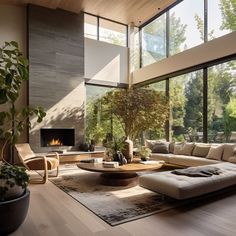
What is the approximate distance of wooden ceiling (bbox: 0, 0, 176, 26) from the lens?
700cm

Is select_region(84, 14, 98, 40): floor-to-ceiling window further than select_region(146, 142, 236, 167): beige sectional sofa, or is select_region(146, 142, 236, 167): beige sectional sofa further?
select_region(84, 14, 98, 40): floor-to-ceiling window

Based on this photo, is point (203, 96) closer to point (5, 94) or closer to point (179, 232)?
point (179, 232)

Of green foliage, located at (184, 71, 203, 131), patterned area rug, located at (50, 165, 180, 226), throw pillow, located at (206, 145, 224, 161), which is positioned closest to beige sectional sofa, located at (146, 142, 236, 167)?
throw pillow, located at (206, 145, 224, 161)

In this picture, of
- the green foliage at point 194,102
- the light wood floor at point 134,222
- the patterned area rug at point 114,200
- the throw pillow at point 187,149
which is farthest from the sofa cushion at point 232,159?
the patterned area rug at point 114,200

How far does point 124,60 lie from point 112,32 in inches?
43.4

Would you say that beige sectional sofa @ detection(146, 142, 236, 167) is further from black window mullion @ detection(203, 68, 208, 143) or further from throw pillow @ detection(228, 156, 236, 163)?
black window mullion @ detection(203, 68, 208, 143)

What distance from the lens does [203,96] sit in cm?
642

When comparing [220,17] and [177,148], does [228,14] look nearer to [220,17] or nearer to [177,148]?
[220,17]

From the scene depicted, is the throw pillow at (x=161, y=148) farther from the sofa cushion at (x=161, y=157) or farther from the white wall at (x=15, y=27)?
the white wall at (x=15, y=27)

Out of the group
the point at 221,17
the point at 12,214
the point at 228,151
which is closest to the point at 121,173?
the point at 12,214

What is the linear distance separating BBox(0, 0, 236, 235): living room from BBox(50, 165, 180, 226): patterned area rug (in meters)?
0.43

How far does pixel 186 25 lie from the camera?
7.23 metres

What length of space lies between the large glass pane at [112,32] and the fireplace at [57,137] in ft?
11.6

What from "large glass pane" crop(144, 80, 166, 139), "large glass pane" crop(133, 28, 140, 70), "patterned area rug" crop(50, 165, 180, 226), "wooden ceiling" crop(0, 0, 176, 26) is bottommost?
"patterned area rug" crop(50, 165, 180, 226)
